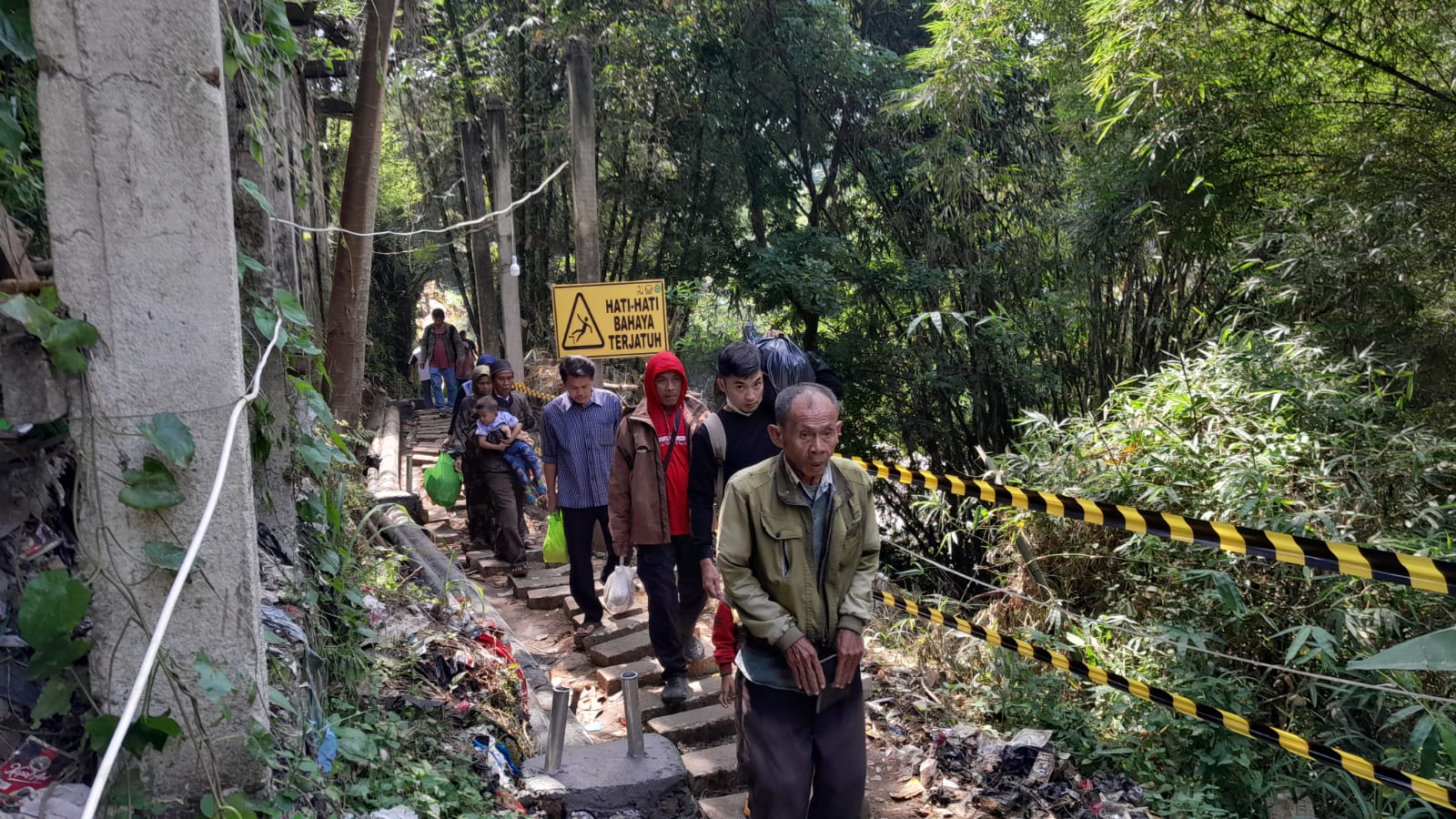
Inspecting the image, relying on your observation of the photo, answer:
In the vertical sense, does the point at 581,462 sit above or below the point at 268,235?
below

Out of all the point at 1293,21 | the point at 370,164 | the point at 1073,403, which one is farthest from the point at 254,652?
the point at 1073,403

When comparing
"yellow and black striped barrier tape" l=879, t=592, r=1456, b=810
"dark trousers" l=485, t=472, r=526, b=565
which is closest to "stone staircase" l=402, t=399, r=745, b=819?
"dark trousers" l=485, t=472, r=526, b=565

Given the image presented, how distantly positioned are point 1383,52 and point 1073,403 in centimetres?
452

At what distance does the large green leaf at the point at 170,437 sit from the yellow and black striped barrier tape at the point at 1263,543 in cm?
301

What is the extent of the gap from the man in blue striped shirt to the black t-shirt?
1.68m

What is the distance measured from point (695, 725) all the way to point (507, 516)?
143 inches

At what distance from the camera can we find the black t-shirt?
4.52 meters

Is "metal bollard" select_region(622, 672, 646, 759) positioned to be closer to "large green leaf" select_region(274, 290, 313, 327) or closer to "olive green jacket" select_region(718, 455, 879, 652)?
"olive green jacket" select_region(718, 455, 879, 652)

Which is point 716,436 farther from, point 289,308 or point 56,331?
point 56,331

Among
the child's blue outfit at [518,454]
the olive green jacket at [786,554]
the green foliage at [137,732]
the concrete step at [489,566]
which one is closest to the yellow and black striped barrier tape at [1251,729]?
the olive green jacket at [786,554]

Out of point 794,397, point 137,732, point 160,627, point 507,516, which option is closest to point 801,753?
point 794,397

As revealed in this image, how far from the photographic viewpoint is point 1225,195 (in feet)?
21.8

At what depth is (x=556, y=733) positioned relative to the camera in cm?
407

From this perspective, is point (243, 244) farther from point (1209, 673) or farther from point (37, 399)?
point (1209, 673)
